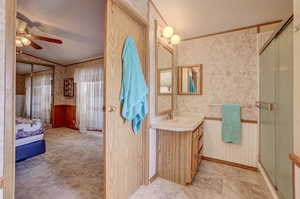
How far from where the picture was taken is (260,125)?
204cm

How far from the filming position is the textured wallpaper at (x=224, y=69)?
219cm

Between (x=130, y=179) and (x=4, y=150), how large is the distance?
4.04 feet

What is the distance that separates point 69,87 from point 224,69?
5.02 m

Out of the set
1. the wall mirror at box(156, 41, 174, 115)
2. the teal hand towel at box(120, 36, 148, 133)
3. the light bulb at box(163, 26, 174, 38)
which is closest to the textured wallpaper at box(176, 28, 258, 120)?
the wall mirror at box(156, 41, 174, 115)

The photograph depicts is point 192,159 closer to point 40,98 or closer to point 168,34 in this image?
point 168,34

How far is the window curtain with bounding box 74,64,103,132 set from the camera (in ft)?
13.5

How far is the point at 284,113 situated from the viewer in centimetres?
128

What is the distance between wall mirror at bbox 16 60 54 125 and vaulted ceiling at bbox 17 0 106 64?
3.62ft

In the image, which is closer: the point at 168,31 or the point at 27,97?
the point at 168,31

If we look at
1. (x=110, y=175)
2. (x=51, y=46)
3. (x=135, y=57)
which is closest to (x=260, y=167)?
(x=110, y=175)

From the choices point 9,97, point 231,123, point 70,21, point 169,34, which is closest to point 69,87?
point 70,21

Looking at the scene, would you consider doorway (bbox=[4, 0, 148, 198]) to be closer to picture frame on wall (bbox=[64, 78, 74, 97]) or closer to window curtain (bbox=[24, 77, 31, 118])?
picture frame on wall (bbox=[64, 78, 74, 97])

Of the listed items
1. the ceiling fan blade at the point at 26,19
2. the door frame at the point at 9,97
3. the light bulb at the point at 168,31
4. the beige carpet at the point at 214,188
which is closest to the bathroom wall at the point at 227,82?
the beige carpet at the point at 214,188

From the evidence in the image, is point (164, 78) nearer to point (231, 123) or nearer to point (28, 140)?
point (231, 123)
